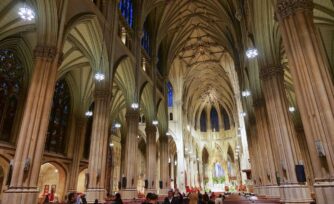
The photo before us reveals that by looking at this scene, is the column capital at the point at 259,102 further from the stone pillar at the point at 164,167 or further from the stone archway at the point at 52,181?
the stone archway at the point at 52,181

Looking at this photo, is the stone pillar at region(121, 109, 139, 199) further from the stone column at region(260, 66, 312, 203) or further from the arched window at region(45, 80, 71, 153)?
the stone column at region(260, 66, 312, 203)

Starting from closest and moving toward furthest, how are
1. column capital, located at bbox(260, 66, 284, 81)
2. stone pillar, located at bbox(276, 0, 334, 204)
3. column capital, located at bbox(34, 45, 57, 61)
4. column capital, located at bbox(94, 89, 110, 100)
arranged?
stone pillar, located at bbox(276, 0, 334, 204) → column capital, located at bbox(34, 45, 57, 61) → column capital, located at bbox(260, 66, 284, 81) → column capital, located at bbox(94, 89, 110, 100)

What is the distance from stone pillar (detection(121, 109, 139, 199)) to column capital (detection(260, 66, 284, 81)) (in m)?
9.48

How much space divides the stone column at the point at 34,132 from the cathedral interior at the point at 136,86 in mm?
34

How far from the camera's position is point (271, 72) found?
37.2 feet

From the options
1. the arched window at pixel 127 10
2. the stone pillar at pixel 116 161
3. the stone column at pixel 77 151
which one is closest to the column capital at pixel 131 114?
the stone column at pixel 77 151

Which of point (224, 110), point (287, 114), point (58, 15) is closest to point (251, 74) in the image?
point (287, 114)

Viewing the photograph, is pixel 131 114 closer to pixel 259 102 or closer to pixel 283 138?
pixel 259 102

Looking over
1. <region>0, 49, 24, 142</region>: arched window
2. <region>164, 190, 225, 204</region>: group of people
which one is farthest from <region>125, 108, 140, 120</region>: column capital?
<region>164, 190, 225, 204</region>: group of people

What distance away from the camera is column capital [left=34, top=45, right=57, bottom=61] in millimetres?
9188

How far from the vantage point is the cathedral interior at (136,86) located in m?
7.19

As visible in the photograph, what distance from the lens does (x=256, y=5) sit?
12.0 m

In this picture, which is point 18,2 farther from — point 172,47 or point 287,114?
point 172,47

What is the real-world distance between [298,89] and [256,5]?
6.94 metres
